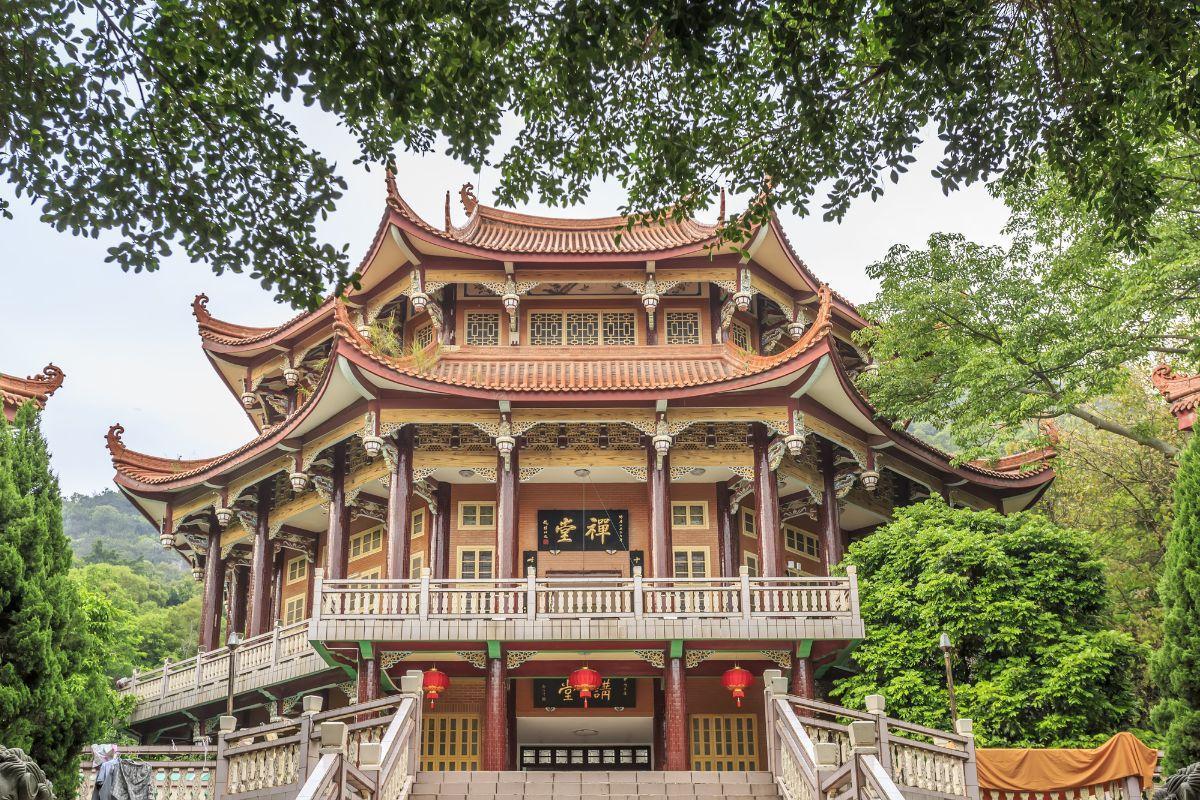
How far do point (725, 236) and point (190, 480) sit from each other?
57.7ft

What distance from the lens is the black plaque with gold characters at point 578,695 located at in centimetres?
2084

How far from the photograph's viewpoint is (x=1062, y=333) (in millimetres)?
19109

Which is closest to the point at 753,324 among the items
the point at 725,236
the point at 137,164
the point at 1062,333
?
the point at 1062,333

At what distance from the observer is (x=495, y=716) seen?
58.9 feet

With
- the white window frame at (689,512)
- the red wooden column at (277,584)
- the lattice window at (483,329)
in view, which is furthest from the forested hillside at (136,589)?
the white window frame at (689,512)

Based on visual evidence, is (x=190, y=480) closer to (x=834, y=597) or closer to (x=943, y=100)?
(x=834, y=597)

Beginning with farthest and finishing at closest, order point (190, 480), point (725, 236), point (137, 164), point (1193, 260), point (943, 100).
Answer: point (190, 480)
point (1193, 260)
point (725, 236)
point (943, 100)
point (137, 164)

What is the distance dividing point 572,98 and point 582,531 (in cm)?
1410

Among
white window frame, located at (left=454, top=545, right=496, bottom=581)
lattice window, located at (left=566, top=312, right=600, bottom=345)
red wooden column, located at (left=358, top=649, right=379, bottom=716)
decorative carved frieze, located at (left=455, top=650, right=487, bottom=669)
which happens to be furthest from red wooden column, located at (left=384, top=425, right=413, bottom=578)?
lattice window, located at (left=566, top=312, right=600, bottom=345)

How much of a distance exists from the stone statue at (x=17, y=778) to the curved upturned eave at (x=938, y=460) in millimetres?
14714

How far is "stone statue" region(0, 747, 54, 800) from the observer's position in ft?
26.3

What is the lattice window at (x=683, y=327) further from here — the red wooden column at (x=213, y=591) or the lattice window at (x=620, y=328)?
the red wooden column at (x=213, y=591)

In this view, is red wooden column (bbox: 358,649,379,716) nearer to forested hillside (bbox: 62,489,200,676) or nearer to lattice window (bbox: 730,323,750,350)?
forested hillside (bbox: 62,489,200,676)

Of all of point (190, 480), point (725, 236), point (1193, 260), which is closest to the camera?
point (725, 236)
